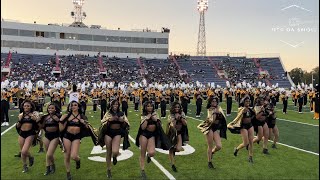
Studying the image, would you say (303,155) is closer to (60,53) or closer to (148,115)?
(148,115)

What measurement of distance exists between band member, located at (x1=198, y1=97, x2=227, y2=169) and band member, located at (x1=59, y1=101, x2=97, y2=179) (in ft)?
9.41

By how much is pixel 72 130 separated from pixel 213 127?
330 cm

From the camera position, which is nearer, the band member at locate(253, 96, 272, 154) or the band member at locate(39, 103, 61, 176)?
the band member at locate(39, 103, 61, 176)

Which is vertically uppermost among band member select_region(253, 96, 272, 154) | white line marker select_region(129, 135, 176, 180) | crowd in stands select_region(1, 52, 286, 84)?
crowd in stands select_region(1, 52, 286, 84)

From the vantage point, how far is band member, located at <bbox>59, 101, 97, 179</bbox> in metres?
7.00

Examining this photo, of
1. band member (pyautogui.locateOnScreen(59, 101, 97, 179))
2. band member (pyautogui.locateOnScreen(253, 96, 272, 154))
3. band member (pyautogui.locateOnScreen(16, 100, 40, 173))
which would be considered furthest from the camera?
band member (pyautogui.locateOnScreen(253, 96, 272, 154))

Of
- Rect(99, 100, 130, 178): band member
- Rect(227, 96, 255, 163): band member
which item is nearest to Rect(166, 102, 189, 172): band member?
Rect(99, 100, 130, 178): band member

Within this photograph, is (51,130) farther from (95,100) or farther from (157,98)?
(157,98)

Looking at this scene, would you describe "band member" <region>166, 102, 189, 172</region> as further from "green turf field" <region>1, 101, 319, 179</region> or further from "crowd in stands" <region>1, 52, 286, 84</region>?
"crowd in stands" <region>1, 52, 286, 84</region>

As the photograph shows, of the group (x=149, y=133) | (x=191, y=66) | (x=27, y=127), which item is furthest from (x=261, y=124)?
(x=191, y=66)

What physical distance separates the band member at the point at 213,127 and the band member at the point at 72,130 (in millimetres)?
2868

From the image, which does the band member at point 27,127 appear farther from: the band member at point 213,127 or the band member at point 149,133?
the band member at point 213,127

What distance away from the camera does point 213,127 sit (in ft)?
27.3

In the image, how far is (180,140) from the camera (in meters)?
8.13
